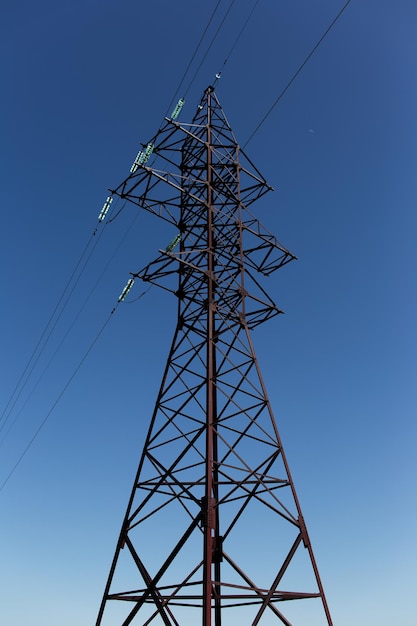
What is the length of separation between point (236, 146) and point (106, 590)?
633 inches

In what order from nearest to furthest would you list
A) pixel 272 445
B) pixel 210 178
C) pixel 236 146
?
pixel 272 445
pixel 210 178
pixel 236 146

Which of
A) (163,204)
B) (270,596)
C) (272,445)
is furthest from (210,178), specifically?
(270,596)

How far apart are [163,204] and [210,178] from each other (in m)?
2.10

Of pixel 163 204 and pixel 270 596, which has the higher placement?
pixel 163 204

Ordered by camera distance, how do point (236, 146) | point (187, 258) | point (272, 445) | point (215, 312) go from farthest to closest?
point (236, 146) → point (187, 258) → point (215, 312) → point (272, 445)

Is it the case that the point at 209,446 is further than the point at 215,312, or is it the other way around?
the point at 215,312

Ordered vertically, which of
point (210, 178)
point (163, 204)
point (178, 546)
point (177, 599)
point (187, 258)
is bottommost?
point (177, 599)

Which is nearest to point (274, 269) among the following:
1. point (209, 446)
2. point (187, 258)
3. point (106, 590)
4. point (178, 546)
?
point (187, 258)

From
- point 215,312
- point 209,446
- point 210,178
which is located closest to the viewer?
point 209,446

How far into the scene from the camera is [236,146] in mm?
18844

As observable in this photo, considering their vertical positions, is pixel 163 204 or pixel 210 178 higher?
pixel 210 178

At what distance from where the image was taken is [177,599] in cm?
1000

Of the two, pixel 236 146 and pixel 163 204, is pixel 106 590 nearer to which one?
pixel 163 204

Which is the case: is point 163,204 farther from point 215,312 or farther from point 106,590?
point 106,590
